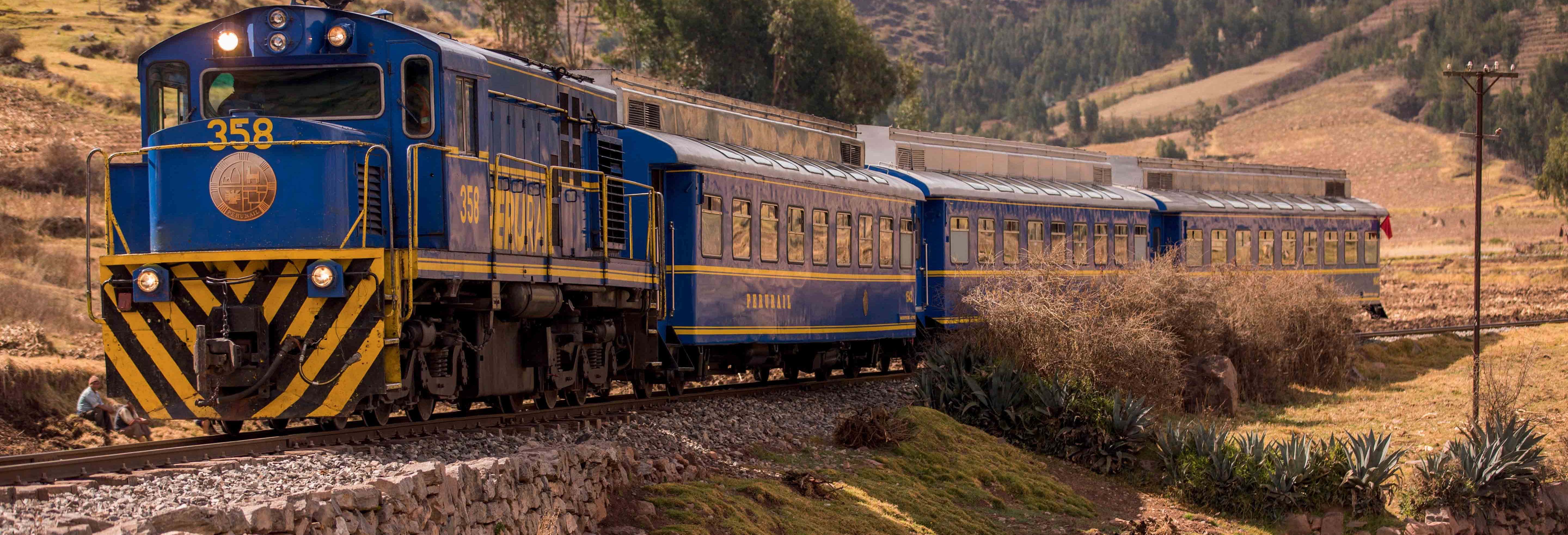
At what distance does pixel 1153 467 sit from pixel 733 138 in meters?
7.69

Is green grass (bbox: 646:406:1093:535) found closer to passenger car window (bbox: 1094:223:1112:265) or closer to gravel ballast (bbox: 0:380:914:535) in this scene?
gravel ballast (bbox: 0:380:914:535)

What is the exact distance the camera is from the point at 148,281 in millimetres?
11375

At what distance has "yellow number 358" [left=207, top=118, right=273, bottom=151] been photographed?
11.6 m

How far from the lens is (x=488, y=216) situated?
12.9 meters

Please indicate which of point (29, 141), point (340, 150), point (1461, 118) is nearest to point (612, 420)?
point (340, 150)

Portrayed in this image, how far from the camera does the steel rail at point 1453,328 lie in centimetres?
3459

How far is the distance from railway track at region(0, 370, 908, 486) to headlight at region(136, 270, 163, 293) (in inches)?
49.4

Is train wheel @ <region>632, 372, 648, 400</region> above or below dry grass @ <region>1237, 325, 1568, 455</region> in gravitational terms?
above

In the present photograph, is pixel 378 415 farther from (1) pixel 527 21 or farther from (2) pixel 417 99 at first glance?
(1) pixel 527 21

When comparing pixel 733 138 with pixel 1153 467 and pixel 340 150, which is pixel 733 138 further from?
pixel 340 150

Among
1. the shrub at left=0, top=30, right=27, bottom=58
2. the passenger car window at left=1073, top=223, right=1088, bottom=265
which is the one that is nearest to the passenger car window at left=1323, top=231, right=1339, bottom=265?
Answer: the passenger car window at left=1073, top=223, right=1088, bottom=265

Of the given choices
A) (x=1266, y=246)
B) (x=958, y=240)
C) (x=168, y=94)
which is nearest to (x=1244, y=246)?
(x=1266, y=246)

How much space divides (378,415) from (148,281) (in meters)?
2.13

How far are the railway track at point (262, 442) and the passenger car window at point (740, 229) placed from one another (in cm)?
260
